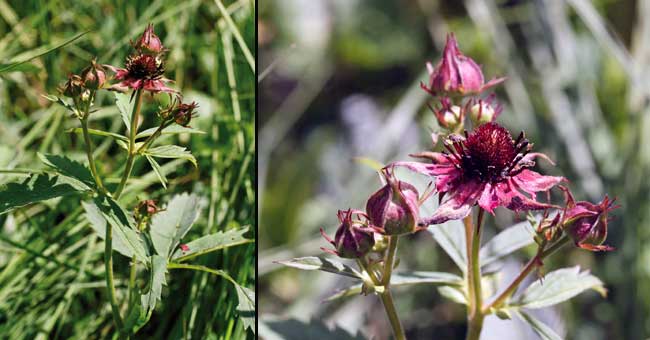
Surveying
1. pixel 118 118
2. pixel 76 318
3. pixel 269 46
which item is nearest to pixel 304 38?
pixel 269 46

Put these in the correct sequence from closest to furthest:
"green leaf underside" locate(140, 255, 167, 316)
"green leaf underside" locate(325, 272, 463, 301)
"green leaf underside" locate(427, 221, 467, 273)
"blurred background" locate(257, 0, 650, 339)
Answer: "green leaf underside" locate(140, 255, 167, 316) → "green leaf underside" locate(325, 272, 463, 301) → "green leaf underside" locate(427, 221, 467, 273) → "blurred background" locate(257, 0, 650, 339)

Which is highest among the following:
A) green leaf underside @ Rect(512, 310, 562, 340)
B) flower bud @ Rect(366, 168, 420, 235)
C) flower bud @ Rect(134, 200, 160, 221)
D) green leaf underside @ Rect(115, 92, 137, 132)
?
green leaf underside @ Rect(115, 92, 137, 132)

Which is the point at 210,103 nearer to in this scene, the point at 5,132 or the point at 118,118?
the point at 118,118

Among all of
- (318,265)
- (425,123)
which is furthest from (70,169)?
(425,123)

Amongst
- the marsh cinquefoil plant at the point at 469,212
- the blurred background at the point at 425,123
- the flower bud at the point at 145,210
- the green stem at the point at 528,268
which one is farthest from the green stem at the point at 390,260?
the blurred background at the point at 425,123

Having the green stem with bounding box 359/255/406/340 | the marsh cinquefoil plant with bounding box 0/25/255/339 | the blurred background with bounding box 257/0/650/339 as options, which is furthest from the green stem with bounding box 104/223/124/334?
the blurred background with bounding box 257/0/650/339

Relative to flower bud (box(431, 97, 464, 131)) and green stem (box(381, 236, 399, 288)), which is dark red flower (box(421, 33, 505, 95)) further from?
green stem (box(381, 236, 399, 288))

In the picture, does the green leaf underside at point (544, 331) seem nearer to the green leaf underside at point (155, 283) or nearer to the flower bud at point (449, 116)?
the flower bud at point (449, 116)
